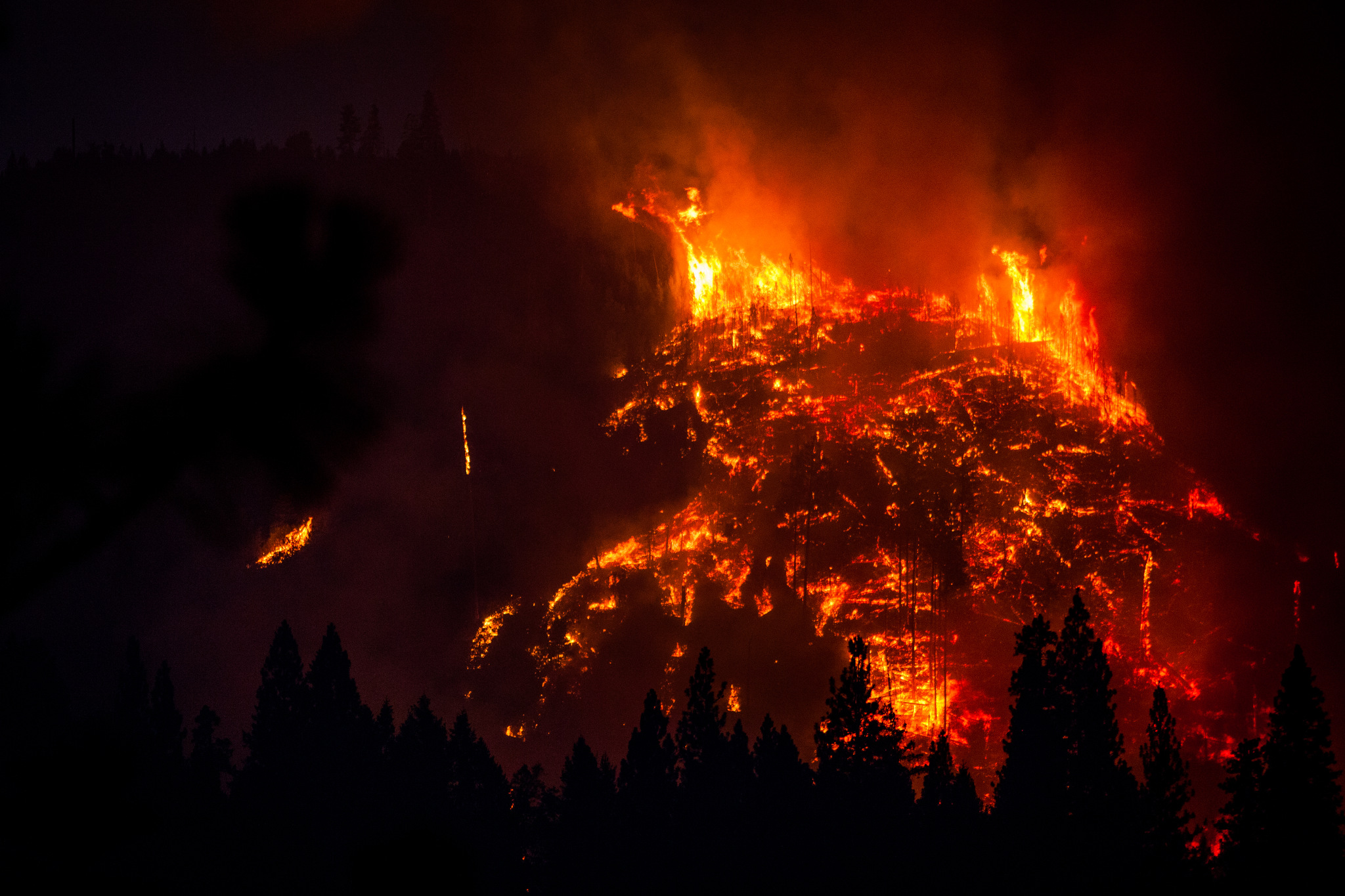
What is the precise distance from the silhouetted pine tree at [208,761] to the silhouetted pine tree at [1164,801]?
40.1 m

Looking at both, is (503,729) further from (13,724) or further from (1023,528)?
(1023,528)

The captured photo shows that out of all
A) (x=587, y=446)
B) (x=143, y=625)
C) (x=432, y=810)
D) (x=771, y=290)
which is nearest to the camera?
(x=432, y=810)

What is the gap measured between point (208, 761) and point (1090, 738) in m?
42.2

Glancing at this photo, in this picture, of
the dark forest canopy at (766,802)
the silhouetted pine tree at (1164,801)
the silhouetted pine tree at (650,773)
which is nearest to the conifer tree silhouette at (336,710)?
the dark forest canopy at (766,802)

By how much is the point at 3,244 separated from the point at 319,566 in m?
62.2

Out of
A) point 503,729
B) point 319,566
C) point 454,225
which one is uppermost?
point 454,225

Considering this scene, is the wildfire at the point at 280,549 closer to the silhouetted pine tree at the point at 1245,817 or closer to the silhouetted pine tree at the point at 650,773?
the silhouetted pine tree at the point at 650,773

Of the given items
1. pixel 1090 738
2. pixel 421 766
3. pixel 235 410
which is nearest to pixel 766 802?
pixel 1090 738

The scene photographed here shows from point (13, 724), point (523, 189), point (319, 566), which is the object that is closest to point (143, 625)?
point (319, 566)

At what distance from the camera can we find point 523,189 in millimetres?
136625

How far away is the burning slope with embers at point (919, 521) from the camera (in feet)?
313

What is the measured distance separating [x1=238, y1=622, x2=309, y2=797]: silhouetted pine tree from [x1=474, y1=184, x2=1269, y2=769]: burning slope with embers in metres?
40.8

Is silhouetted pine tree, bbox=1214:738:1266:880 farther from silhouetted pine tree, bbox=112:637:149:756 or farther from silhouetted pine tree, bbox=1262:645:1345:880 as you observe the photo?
silhouetted pine tree, bbox=112:637:149:756

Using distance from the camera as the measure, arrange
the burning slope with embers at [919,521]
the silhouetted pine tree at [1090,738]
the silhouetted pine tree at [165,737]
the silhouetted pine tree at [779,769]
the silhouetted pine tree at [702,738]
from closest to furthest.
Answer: the silhouetted pine tree at [1090,738] → the silhouetted pine tree at [779,769] → the silhouetted pine tree at [702,738] → the silhouetted pine tree at [165,737] → the burning slope with embers at [919,521]
